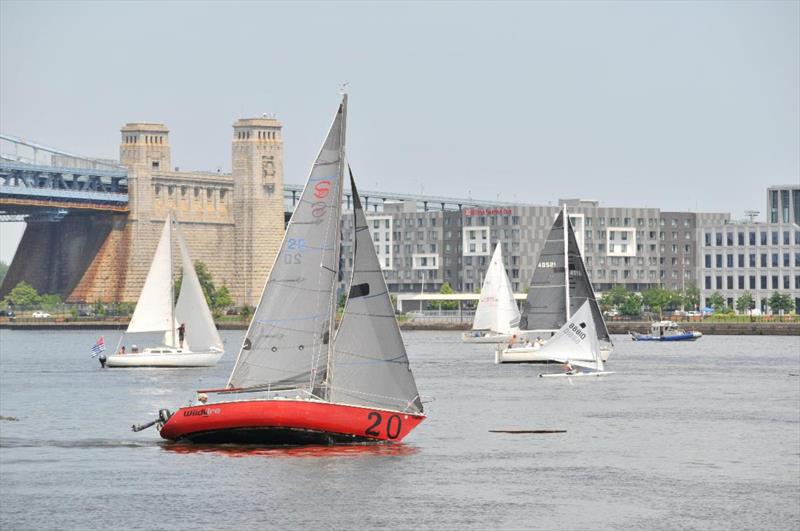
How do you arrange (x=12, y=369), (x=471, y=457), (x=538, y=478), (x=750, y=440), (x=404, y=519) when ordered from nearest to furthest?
(x=404, y=519) → (x=538, y=478) → (x=471, y=457) → (x=750, y=440) → (x=12, y=369)

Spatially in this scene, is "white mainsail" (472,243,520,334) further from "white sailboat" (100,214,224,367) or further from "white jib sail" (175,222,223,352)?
"white sailboat" (100,214,224,367)

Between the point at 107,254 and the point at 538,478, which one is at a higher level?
the point at 107,254

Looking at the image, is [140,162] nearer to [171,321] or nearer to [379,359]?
[171,321]

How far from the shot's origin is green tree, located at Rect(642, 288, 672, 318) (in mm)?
194000

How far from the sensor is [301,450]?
146ft

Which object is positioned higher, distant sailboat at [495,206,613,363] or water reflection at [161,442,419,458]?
distant sailboat at [495,206,613,363]

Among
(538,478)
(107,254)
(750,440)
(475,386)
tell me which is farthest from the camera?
(107,254)

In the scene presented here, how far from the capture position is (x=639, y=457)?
47.1m

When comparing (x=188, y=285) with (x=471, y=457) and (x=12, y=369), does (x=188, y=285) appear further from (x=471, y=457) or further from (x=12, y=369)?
(x=471, y=457)

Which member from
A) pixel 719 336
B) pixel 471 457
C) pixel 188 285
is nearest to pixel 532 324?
pixel 188 285

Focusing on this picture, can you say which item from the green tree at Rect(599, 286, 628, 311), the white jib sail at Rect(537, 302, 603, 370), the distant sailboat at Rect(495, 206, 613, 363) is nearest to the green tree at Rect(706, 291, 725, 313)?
the green tree at Rect(599, 286, 628, 311)

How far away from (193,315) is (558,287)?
18.7 metres

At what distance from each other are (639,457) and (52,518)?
53.3 feet

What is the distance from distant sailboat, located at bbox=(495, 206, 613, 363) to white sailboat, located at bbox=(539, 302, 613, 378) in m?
5.43
